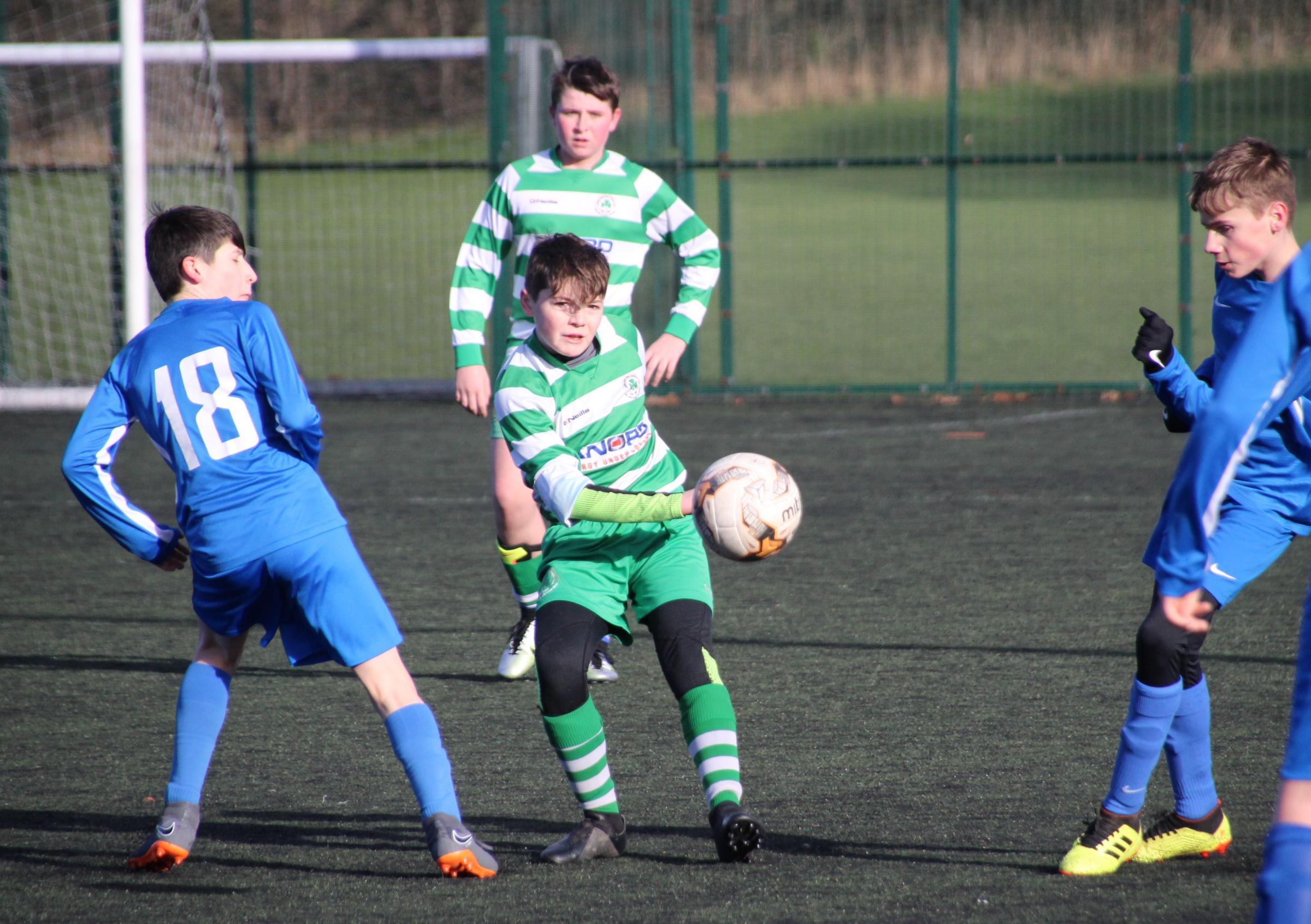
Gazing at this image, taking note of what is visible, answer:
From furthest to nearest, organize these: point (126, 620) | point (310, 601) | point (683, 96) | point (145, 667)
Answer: point (683, 96), point (126, 620), point (145, 667), point (310, 601)

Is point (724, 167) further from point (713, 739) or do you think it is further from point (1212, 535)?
point (1212, 535)

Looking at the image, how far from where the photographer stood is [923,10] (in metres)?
19.2

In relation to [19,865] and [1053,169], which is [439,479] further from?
[1053,169]

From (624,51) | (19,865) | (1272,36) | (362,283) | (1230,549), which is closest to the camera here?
(1230,549)

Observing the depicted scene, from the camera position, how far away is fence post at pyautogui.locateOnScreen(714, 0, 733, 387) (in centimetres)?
1275

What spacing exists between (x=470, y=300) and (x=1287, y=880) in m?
3.64

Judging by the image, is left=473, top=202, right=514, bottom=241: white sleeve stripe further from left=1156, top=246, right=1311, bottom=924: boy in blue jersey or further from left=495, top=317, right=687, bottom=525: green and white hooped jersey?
left=1156, top=246, right=1311, bottom=924: boy in blue jersey

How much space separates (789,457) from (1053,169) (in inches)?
701

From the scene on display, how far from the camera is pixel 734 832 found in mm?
3334

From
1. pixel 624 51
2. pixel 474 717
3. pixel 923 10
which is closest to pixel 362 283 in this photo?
pixel 923 10

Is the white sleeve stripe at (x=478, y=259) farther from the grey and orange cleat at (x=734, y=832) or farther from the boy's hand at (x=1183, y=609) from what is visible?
the boy's hand at (x=1183, y=609)

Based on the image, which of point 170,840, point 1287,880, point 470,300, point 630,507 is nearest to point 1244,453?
point 1287,880

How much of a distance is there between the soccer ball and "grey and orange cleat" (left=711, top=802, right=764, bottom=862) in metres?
0.54

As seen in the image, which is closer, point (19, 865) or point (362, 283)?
point (19, 865)
